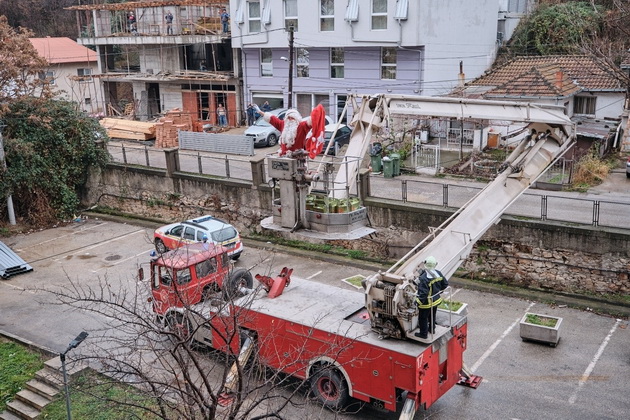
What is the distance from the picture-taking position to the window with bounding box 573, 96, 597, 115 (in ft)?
105

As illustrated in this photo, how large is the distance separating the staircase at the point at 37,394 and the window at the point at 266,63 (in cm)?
2698

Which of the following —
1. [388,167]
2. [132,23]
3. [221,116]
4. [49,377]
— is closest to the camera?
[49,377]

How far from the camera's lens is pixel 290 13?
36594 mm

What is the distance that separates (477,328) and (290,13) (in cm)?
2500

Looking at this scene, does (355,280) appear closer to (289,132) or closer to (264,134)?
(289,132)

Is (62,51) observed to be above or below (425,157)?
above

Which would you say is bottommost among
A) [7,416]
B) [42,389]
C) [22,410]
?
[7,416]

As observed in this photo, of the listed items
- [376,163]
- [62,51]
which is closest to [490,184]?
[376,163]

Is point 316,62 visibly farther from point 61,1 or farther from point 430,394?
point 61,1

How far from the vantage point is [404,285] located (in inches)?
438

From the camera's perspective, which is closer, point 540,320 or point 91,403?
point 91,403

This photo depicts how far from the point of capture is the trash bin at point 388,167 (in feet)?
86.9

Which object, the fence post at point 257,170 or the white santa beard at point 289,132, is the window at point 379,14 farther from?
the white santa beard at point 289,132

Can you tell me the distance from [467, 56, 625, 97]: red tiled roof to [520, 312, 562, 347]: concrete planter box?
51.8ft
